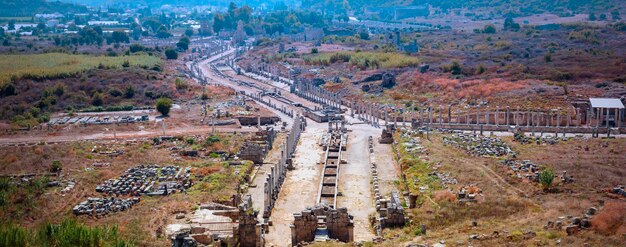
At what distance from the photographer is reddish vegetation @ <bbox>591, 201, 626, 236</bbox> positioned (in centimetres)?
2866

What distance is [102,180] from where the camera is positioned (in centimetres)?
4747

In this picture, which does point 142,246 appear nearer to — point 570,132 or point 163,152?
point 163,152

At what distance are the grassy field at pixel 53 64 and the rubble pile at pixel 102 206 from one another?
52028 millimetres

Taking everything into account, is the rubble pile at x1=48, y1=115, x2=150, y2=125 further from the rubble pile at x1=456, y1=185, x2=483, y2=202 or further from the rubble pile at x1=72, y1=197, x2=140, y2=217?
the rubble pile at x1=456, y1=185, x2=483, y2=202

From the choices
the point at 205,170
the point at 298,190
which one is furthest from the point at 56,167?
the point at 298,190

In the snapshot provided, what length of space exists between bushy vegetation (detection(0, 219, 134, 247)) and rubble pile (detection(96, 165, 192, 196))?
12094 millimetres

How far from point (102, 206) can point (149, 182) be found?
617cm

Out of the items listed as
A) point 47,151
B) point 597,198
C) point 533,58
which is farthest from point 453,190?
point 533,58

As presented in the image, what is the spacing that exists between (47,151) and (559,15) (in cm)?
15399

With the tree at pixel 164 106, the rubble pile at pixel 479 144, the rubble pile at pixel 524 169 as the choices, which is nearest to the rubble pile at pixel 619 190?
the rubble pile at pixel 524 169

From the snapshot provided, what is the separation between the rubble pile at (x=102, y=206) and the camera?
39.9 meters

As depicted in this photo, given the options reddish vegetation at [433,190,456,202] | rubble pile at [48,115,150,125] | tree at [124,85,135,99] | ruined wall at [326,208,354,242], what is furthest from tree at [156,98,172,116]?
ruined wall at [326,208,354,242]

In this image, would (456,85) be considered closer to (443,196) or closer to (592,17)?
(443,196)

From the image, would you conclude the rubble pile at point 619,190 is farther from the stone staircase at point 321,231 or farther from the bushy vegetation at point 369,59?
the bushy vegetation at point 369,59
